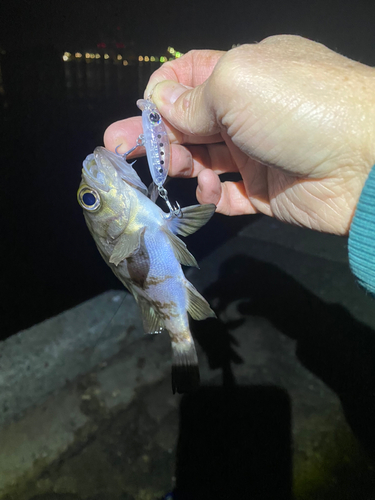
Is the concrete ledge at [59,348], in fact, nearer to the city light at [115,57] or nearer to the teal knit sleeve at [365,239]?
the teal knit sleeve at [365,239]

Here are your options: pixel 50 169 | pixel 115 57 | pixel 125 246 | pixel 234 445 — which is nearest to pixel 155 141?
pixel 125 246

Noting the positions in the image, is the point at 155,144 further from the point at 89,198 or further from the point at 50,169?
the point at 50,169

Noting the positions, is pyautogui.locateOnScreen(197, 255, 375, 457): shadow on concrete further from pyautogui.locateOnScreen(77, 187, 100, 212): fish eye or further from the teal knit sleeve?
pyautogui.locateOnScreen(77, 187, 100, 212): fish eye

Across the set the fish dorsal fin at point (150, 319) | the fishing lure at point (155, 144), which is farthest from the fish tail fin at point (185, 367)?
the fishing lure at point (155, 144)

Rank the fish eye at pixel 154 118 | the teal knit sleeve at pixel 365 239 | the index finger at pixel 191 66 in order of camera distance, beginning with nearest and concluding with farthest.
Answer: the teal knit sleeve at pixel 365 239 → the fish eye at pixel 154 118 → the index finger at pixel 191 66

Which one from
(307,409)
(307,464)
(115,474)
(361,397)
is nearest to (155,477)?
(115,474)

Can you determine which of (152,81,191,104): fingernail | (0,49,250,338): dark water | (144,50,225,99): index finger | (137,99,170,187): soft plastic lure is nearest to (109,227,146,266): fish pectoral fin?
(137,99,170,187): soft plastic lure
